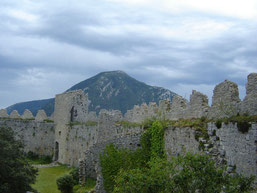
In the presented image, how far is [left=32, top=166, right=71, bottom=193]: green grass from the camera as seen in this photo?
21.8 meters

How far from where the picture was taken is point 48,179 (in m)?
24.2

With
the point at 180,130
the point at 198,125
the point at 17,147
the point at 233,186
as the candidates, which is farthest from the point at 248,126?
the point at 17,147

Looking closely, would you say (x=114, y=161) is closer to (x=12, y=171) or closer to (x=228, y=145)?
(x=12, y=171)

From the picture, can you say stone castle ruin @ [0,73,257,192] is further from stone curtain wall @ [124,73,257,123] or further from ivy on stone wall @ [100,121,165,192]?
ivy on stone wall @ [100,121,165,192]

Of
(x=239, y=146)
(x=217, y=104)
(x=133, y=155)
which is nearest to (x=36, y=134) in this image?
(x=133, y=155)

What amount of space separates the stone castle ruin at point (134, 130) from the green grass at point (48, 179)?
4.68 feet

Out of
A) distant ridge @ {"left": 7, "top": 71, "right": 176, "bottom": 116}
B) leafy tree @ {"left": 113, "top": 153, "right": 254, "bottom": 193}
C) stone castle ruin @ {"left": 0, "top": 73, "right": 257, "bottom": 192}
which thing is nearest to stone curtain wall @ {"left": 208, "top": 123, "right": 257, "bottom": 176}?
stone castle ruin @ {"left": 0, "top": 73, "right": 257, "bottom": 192}

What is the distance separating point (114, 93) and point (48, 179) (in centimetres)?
7473

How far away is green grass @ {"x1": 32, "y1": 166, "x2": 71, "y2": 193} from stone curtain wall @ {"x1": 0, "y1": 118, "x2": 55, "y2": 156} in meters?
5.32

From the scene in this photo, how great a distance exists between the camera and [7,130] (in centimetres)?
1850

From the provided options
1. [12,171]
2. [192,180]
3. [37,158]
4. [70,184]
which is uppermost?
[192,180]

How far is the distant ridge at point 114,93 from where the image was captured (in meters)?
89.1

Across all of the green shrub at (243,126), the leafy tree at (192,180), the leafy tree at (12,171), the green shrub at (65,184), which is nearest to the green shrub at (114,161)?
the green shrub at (65,184)

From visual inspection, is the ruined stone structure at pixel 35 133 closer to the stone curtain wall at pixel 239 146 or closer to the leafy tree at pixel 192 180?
the stone curtain wall at pixel 239 146
